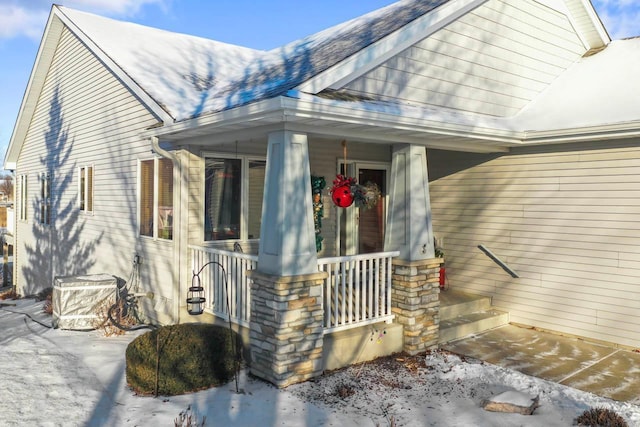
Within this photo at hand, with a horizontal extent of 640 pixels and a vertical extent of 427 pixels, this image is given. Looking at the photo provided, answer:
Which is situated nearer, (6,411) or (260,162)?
(6,411)

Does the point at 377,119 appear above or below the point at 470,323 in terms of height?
above

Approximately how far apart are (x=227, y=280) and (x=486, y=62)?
527 centimetres

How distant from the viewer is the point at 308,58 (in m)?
7.00

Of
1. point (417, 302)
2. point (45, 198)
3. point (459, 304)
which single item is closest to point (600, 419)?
point (417, 302)

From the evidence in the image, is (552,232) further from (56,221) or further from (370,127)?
(56,221)

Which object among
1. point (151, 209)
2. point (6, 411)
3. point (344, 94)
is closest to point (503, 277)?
point (344, 94)

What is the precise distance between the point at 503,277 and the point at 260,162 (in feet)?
14.1

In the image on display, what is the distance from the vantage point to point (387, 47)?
621 centimetres

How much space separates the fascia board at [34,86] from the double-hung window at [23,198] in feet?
3.05

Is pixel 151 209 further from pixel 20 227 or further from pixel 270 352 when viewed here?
pixel 20 227

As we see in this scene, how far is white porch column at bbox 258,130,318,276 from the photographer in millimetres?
5254

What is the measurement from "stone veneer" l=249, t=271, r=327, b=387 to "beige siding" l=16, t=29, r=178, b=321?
2266mm

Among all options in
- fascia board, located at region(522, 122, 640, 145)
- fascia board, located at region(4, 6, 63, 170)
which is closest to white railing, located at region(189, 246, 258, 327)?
fascia board, located at region(522, 122, 640, 145)

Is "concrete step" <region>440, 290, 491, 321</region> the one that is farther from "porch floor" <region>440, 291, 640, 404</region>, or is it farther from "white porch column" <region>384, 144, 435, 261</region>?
"white porch column" <region>384, 144, 435, 261</region>
